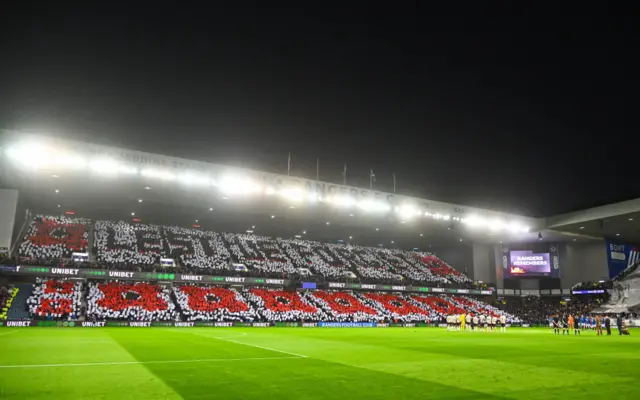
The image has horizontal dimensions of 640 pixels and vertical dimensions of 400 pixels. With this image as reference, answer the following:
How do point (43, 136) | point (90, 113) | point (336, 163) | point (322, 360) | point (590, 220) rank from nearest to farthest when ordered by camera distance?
point (322, 360)
point (90, 113)
point (43, 136)
point (336, 163)
point (590, 220)

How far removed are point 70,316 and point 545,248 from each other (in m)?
57.2

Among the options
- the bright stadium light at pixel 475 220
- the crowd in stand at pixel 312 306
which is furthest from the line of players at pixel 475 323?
the crowd in stand at pixel 312 306

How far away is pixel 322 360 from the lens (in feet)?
40.4

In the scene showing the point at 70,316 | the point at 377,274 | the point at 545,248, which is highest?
the point at 545,248

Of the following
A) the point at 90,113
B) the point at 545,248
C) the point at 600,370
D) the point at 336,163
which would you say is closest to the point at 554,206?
the point at 545,248

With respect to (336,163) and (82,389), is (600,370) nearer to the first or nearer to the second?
(82,389)

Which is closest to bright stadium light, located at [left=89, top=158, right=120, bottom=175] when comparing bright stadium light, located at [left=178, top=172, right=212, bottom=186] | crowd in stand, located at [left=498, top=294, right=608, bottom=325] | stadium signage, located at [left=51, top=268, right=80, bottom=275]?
bright stadium light, located at [left=178, top=172, right=212, bottom=186]

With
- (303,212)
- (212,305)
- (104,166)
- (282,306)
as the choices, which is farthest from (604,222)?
(104,166)

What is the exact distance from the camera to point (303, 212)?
45.6 metres

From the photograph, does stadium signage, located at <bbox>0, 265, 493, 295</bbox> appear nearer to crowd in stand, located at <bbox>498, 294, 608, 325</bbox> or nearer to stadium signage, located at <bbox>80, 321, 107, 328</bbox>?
stadium signage, located at <bbox>80, 321, 107, 328</bbox>

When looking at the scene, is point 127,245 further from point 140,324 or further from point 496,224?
point 496,224

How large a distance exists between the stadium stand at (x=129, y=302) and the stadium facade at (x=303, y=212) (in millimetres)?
7557

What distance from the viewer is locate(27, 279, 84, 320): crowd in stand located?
34781mm

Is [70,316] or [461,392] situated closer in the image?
[461,392]
